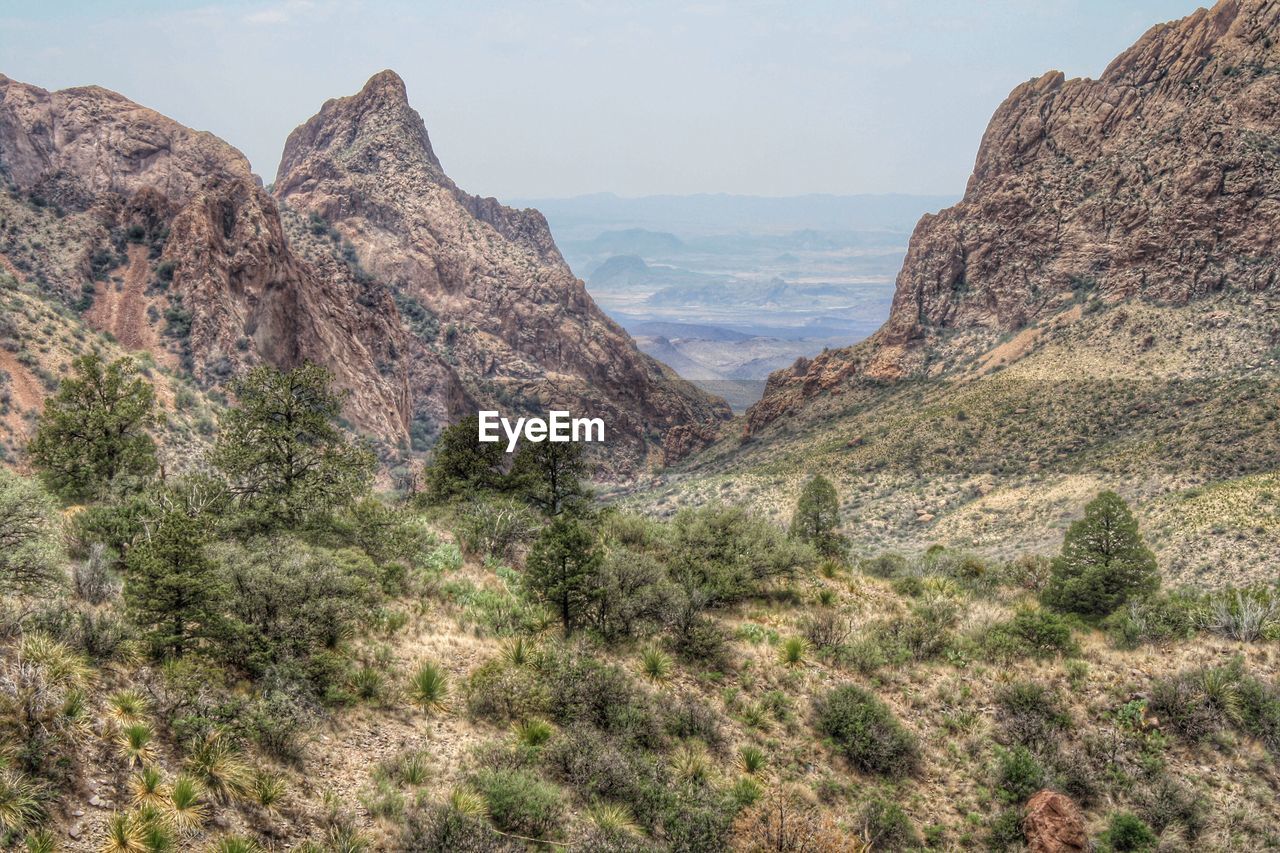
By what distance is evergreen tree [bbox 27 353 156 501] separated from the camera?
2427 cm

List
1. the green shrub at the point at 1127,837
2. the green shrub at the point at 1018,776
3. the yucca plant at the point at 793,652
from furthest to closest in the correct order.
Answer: the yucca plant at the point at 793,652, the green shrub at the point at 1018,776, the green shrub at the point at 1127,837

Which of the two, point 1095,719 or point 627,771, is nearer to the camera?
point 627,771

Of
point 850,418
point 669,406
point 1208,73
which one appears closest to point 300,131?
point 669,406

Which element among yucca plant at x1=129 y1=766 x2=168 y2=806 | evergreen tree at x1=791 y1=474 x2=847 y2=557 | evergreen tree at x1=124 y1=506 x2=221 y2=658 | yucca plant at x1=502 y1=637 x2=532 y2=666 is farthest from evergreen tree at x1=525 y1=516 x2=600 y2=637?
evergreen tree at x1=791 y1=474 x2=847 y2=557

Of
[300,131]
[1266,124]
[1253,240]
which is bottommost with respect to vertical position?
[1253,240]

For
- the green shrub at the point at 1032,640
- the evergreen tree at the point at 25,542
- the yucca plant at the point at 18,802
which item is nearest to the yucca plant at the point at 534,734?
the yucca plant at the point at 18,802

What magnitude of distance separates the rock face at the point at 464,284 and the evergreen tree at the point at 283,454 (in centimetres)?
9044

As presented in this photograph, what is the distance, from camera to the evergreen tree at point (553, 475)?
29.7 metres

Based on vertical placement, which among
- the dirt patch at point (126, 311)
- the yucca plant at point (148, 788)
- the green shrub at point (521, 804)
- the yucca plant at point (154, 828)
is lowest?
the green shrub at point (521, 804)

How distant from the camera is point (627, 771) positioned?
13445 millimetres

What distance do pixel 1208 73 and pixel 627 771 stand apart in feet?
309

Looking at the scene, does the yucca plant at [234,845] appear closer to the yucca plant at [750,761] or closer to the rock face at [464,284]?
the yucca plant at [750,761]

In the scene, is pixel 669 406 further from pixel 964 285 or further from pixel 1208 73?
pixel 1208 73

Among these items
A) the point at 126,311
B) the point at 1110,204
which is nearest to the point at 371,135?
the point at 126,311
